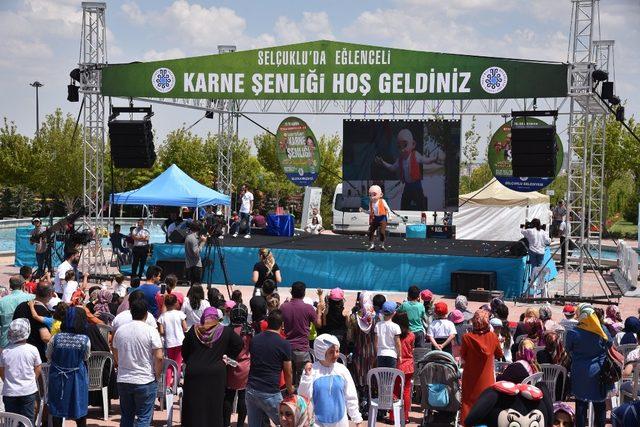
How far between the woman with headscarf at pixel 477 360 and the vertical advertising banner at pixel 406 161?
51.8ft

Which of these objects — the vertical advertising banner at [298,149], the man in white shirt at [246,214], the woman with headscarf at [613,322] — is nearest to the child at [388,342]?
the woman with headscarf at [613,322]

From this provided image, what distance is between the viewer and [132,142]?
67.8 feet

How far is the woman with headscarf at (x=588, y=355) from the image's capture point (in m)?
8.22

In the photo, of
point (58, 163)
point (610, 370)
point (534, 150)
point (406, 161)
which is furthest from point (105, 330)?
point (58, 163)

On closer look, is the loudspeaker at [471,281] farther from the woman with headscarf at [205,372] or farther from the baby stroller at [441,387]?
the woman with headscarf at [205,372]

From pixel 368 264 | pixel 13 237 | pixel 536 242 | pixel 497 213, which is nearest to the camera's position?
pixel 536 242

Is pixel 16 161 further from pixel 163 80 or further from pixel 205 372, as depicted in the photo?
pixel 205 372

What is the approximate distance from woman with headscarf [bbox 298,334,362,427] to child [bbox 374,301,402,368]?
2.31 meters

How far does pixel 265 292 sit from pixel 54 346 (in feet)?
9.94

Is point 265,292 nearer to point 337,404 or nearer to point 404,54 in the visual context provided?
point 337,404

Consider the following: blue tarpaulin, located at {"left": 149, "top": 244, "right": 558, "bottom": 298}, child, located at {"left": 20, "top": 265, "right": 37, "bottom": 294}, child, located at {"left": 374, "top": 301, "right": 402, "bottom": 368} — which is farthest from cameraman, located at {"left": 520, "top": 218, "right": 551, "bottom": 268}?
child, located at {"left": 374, "top": 301, "right": 402, "bottom": 368}

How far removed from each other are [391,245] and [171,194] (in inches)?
220

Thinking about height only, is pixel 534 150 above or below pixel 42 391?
above

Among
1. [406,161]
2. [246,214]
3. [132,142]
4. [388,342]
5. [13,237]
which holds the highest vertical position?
[132,142]
